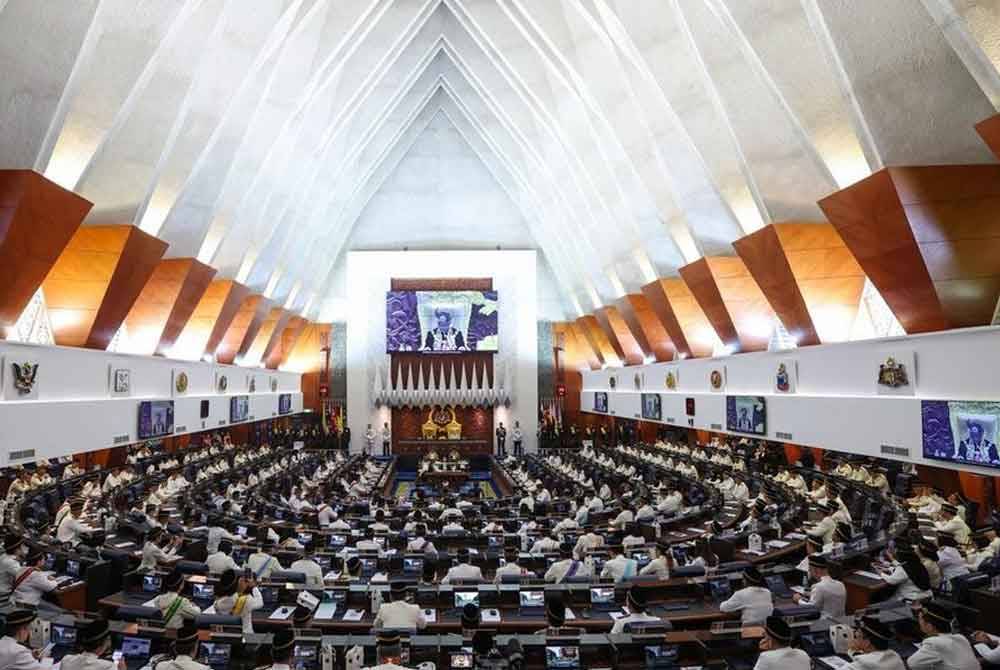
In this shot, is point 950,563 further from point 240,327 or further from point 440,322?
point 440,322

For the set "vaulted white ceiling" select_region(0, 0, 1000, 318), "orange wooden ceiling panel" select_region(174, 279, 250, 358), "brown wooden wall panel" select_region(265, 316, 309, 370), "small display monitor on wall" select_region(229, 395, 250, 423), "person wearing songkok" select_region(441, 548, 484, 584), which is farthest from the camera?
"brown wooden wall panel" select_region(265, 316, 309, 370)

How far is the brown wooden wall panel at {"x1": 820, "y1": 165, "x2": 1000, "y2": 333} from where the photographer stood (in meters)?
11.0

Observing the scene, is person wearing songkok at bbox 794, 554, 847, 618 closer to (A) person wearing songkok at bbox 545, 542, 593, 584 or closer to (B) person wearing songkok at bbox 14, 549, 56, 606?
(A) person wearing songkok at bbox 545, 542, 593, 584

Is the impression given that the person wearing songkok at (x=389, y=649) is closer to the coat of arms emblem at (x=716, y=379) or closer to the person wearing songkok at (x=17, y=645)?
the person wearing songkok at (x=17, y=645)

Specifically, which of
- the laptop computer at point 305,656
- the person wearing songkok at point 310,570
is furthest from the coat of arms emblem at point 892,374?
the laptop computer at point 305,656

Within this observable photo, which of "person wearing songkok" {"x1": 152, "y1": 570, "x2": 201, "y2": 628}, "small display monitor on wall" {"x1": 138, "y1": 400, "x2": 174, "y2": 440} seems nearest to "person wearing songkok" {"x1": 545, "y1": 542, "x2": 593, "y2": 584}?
"person wearing songkok" {"x1": 152, "y1": 570, "x2": 201, "y2": 628}

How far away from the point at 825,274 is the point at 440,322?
21.1 m

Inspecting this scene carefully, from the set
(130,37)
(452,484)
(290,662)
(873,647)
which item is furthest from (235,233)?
(873,647)

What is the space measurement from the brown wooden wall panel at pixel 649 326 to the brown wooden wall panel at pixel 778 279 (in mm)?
9054

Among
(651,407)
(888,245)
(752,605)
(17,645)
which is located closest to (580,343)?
(651,407)

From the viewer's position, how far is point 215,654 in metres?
5.85

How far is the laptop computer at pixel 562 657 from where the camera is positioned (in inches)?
220

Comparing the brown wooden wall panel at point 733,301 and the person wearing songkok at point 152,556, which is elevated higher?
the brown wooden wall panel at point 733,301

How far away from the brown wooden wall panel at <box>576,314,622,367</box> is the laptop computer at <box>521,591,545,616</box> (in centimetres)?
2628
